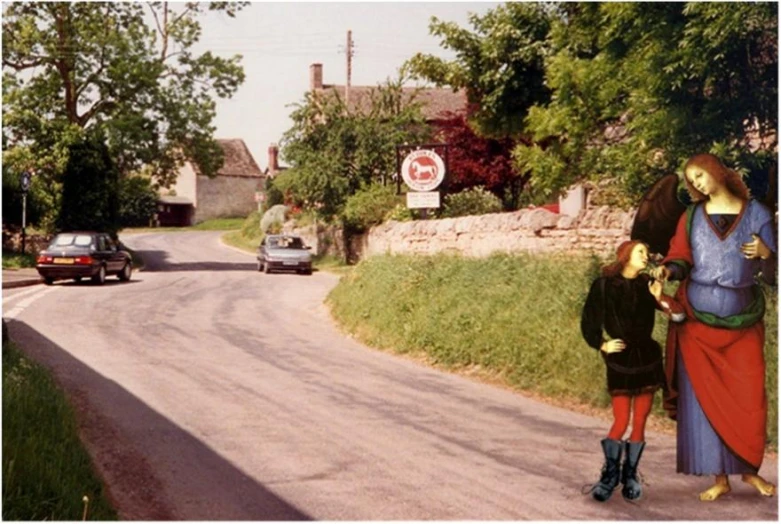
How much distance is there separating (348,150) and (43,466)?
984 centimetres

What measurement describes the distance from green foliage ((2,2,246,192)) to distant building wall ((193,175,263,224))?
0.81m

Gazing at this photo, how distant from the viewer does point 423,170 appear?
12.8 meters

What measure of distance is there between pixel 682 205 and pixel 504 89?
242 inches

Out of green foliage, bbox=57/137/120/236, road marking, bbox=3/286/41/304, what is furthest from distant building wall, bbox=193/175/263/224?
road marking, bbox=3/286/41/304

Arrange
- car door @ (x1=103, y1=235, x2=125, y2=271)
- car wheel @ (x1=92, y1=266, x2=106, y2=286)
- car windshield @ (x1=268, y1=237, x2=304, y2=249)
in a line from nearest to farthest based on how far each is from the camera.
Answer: car windshield @ (x1=268, y1=237, x2=304, y2=249)
car door @ (x1=103, y1=235, x2=125, y2=271)
car wheel @ (x1=92, y1=266, x2=106, y2=286)

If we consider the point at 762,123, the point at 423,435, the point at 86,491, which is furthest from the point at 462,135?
the point at 86,491

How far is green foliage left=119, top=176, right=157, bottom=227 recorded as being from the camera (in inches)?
419

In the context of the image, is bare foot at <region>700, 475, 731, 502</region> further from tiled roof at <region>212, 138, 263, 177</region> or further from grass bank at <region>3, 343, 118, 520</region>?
tiled roof at <region>212, 138, 263, 177</region>

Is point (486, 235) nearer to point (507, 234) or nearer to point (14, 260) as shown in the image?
point (507, 234)

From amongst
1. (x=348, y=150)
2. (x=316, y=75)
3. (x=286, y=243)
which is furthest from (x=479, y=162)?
(x=316, y=75)

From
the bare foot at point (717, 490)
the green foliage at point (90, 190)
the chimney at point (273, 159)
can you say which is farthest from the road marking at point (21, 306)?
the bare foot at point (717, 490)

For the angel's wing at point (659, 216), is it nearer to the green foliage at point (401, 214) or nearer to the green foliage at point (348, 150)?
the green foliage at point (348, 150)

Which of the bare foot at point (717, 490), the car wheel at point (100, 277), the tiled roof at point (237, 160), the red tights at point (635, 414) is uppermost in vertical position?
the tiled roof at point (237, 160)

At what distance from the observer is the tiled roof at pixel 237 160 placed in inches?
364
